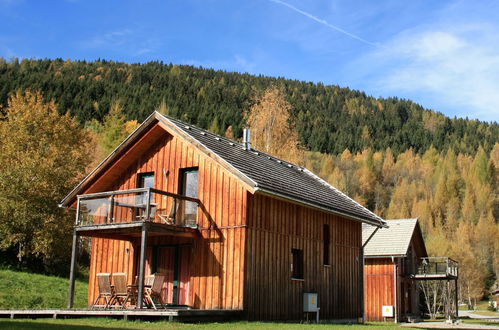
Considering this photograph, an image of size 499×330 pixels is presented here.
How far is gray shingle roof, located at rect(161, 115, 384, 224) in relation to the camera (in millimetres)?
18047

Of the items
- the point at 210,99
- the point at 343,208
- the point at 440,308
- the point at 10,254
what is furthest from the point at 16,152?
the point at 210,99

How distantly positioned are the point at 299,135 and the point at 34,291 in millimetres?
49279

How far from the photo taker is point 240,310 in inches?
650

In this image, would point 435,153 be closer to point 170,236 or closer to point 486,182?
point 486,182

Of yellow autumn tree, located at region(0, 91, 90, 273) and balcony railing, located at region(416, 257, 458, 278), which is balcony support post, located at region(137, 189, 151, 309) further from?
balcony railing, located at region(416, 257, 458, 278)

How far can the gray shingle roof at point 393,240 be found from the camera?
32.6 metres

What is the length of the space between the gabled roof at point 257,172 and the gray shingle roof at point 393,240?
964 centimetres

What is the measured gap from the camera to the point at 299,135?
71.8 m

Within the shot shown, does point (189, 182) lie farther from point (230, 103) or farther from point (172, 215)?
point (230, 103)

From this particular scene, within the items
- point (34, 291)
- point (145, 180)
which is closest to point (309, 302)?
point (145, 180)

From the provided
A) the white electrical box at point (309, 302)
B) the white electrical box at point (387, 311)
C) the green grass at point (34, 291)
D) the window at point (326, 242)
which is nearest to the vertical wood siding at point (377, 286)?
the white electrical box at point (387, 311)

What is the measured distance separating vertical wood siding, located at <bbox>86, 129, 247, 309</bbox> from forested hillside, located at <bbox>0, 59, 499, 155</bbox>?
186 ft

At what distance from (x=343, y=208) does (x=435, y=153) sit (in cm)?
10284

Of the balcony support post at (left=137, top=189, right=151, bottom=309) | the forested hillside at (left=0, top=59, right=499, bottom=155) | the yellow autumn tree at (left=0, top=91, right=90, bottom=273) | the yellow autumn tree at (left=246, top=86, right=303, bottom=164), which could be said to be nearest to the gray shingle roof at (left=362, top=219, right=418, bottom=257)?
the yellow autumn tree at (left=246, top=86, right=303, bottom=164)
